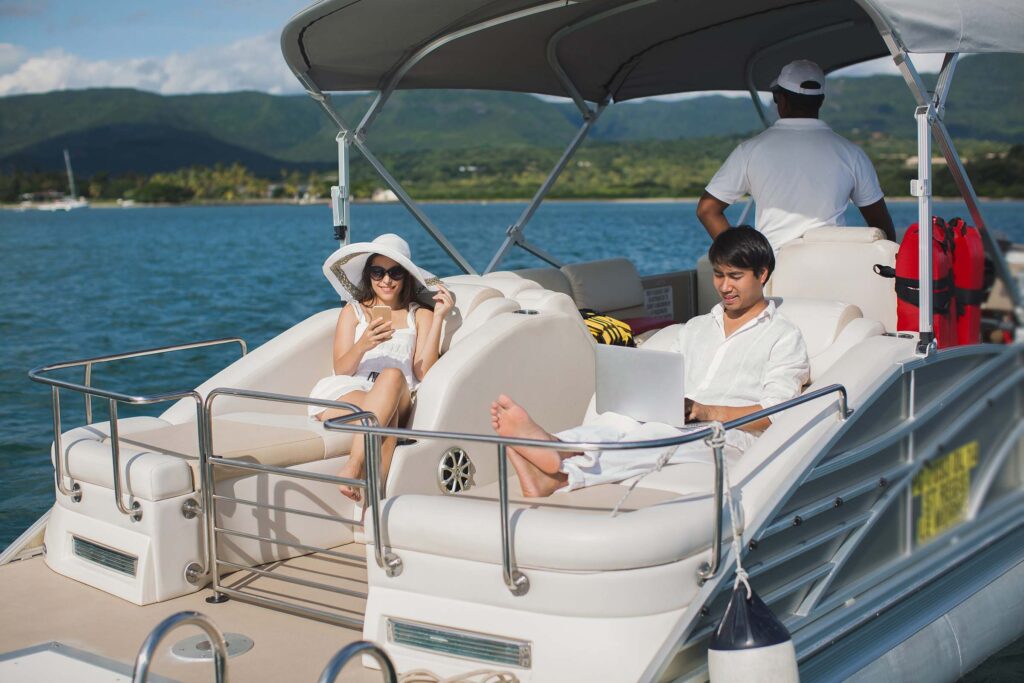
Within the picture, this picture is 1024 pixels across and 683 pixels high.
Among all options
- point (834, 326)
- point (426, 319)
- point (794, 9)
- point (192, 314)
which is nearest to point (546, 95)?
point (794, 9)

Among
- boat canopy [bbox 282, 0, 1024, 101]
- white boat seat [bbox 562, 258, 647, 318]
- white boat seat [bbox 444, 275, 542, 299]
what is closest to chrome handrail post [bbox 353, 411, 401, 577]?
white boat seat [bbox 444, 275, 542, 299]

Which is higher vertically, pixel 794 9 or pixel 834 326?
pixel 794 9

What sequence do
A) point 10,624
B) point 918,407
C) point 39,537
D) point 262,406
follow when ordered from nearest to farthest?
point 10,624, point 918,407, point 39,537, point 262,406

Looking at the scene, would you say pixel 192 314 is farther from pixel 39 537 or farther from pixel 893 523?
pixel 893 523

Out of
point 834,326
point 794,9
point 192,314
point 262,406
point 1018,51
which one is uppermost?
point 794,9

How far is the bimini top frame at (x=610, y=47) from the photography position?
3793mm

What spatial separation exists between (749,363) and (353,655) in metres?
2.00

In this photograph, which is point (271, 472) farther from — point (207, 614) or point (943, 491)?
point (943, 491)

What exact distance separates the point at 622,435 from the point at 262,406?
1.81 m

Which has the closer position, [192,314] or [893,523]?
[893,523]

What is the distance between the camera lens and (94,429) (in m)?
4.19

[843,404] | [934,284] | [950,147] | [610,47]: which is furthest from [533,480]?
[610,47]

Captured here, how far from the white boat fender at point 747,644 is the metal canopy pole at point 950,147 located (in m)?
1.56

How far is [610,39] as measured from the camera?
5.81 metres
